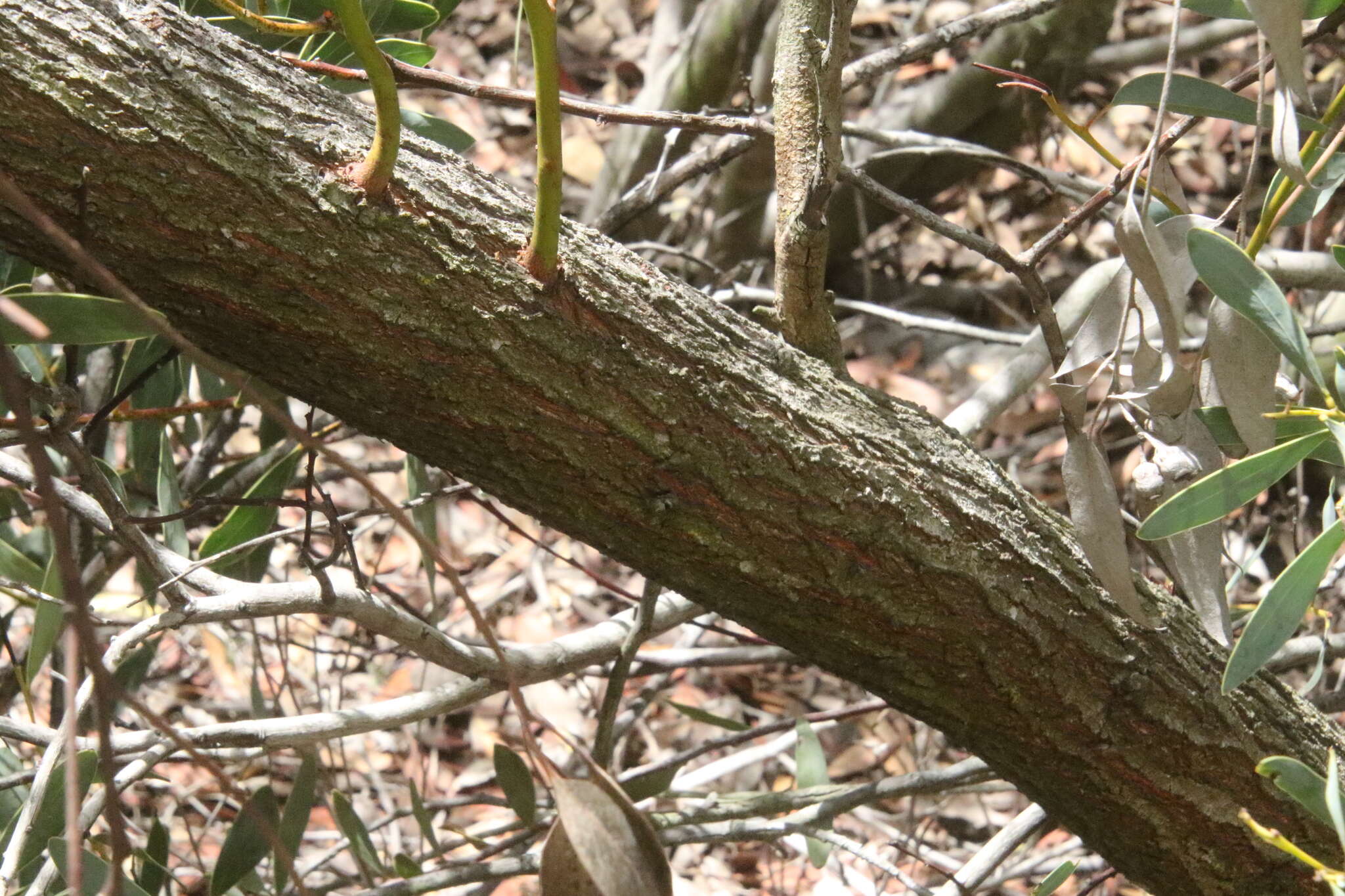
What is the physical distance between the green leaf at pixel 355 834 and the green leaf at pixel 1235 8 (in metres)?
1.21

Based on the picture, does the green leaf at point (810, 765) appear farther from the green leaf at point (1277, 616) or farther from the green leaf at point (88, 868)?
the green leaf at point (88, 868)

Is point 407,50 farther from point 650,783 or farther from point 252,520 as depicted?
point 650,783

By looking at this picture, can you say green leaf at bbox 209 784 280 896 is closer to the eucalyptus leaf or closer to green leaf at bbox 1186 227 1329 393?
the eucalyptus leaf

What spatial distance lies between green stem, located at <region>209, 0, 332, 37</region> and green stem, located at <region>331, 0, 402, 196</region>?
0.33m

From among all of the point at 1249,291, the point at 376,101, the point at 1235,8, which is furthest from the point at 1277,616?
the point at 376,101

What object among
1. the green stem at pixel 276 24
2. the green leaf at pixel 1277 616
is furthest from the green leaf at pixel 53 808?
the green leaf at pixel 1277 616

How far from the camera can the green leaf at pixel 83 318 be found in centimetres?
74

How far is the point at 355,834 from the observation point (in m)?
1.36

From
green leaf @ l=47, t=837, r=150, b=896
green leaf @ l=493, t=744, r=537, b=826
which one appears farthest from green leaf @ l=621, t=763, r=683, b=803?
green leaf @ l=47, t=837, r=150, b=896

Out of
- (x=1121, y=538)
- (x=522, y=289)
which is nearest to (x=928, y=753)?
(x=1121, y=538)

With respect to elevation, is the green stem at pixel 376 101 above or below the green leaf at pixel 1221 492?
above

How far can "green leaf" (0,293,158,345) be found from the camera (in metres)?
0.74

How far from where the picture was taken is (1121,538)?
882 millimetres

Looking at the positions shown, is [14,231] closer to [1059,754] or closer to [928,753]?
[1059,754]
